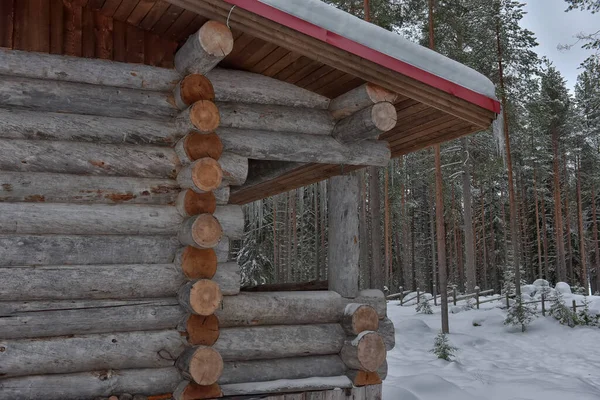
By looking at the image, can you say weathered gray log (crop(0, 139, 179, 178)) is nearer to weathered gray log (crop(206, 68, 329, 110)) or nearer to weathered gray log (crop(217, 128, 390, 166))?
weathered gray log (crop(217, 128, 390, 166))

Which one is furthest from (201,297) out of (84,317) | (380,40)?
(380,40)

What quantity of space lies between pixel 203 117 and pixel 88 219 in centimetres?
134

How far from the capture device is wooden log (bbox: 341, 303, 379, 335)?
579 centimetres

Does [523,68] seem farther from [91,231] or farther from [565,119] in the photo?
[91,231]

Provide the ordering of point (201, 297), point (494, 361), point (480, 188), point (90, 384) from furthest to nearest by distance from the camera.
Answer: point (480, 188), point (494, 361), point (201, 297), point (90, 384)

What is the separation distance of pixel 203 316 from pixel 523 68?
20242mm

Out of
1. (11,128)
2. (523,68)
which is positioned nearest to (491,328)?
(523,68)

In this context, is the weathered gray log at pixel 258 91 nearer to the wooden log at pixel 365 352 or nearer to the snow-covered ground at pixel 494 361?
the wooden log at pixel 365 352

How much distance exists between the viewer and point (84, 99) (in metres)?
5.23

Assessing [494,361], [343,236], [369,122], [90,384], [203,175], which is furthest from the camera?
[494,361]

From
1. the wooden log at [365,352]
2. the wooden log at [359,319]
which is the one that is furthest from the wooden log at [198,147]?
the wooden log at [365,352]

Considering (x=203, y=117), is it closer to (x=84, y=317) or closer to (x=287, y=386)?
(x=84, y=317)

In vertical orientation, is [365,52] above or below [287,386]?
above

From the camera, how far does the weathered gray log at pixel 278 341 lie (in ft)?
17.5
